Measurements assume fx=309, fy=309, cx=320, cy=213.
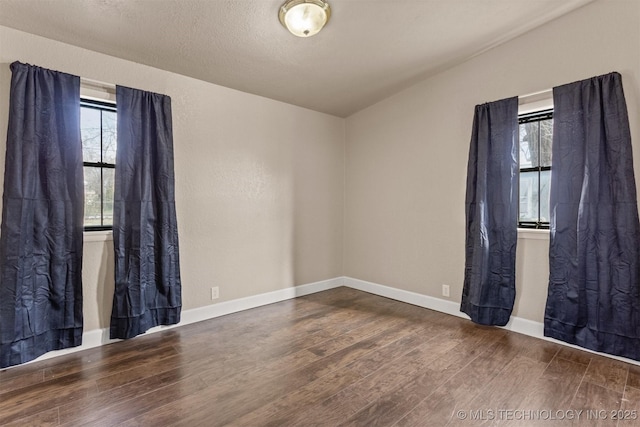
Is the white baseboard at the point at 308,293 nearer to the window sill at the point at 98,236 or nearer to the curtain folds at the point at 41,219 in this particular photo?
the curtain folds at the point at 41,219

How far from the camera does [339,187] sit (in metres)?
4.64

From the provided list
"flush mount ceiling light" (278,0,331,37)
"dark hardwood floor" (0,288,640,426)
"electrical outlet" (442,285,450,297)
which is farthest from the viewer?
"electrical outlet" (442,285,450,297)

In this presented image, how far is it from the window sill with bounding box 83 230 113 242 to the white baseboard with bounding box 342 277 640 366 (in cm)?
308

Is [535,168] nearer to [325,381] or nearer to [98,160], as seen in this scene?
[325,381]

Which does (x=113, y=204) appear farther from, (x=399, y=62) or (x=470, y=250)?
(x=470, y=250)

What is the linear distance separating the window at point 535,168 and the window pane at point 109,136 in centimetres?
380

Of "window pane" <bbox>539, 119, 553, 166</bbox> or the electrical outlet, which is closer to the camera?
"window pane" <bbox>539, 119, 553, 166</bbox>

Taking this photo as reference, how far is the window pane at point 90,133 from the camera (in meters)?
2.67

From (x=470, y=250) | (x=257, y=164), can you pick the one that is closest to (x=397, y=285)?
(x=470, y=250)

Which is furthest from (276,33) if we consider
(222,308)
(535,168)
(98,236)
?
(222,308)

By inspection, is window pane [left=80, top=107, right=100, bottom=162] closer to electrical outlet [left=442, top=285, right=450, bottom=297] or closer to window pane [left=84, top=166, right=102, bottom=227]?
window pane [left=84, top=166, right=102, bottom=227]

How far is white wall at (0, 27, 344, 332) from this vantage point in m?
2.64

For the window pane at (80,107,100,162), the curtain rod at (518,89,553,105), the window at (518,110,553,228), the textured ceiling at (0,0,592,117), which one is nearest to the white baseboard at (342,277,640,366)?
the window at (518,110,553,228)

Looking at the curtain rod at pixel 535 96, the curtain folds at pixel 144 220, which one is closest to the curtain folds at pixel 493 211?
the curtain rod at pixel 535 96
